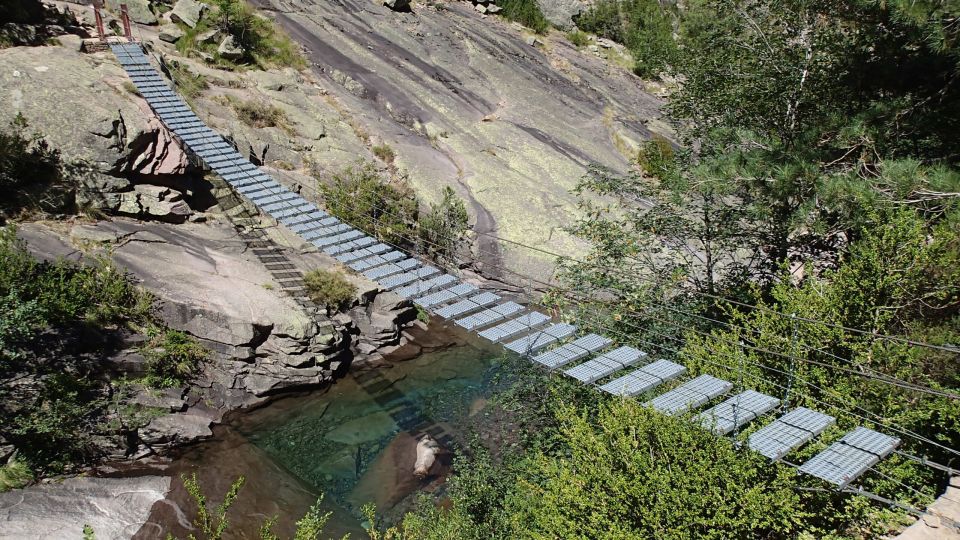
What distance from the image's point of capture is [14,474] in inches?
391

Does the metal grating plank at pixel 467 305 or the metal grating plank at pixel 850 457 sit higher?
the metal grating plank at pixel 850 457

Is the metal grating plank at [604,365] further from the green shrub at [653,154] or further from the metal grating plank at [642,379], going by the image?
the green shrub at [653,154]

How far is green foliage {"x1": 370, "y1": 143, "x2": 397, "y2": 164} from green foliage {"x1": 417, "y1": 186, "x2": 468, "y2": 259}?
2.65m

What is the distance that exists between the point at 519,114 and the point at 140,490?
19.2 metres

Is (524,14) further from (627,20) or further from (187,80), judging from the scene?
(187,80)

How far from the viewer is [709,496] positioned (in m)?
6.45

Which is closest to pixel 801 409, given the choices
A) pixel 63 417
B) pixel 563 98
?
pixel 63 417

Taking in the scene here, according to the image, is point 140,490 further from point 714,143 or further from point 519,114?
point 519,114

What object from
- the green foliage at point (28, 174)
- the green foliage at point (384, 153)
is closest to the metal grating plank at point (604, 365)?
the green foliage at point (28, 174)

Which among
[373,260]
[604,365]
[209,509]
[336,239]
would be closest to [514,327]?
[604,365]

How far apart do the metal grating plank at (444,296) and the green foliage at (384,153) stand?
36.5 ft

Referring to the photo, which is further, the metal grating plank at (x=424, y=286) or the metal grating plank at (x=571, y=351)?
the metal grating plank at (x=424, y=286)

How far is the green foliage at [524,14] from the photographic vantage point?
109ft

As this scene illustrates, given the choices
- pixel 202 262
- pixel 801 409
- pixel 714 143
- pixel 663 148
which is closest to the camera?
pixel 801 409
